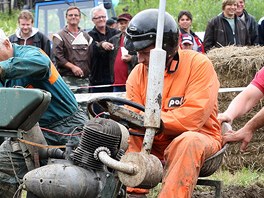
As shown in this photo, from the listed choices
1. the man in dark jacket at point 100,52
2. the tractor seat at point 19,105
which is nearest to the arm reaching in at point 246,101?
the tractor seat at point 19,105

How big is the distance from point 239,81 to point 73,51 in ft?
10.3

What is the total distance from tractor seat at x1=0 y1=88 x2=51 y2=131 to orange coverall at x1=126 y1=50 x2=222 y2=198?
0.97 meters

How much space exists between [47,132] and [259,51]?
443 cm

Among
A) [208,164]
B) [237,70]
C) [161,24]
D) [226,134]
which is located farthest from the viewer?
[237,70]

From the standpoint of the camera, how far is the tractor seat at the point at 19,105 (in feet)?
16.2

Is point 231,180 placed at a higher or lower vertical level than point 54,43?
lower

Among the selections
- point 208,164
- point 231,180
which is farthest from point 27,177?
point 231,180

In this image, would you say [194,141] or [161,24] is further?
[194,141]

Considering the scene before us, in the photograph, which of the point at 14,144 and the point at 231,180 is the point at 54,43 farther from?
the point at 14,144

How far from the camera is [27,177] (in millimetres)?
5137

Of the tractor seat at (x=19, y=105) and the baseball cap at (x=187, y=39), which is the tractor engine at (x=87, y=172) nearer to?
the tractor seat at (x=19, y=105)

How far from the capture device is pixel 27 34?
12.3m

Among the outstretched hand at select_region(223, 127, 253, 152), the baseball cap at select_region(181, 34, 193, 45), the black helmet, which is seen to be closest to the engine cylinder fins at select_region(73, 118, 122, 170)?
the black helmet

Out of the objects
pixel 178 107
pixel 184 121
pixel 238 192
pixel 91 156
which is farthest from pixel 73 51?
pixel 91 156
